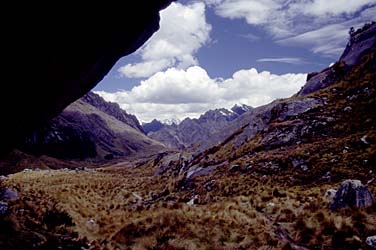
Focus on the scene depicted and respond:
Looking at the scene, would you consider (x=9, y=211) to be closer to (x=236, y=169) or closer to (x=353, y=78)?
(x=236, y=169)

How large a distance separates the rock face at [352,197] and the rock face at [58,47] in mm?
15083

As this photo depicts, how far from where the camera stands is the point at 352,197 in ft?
71.4

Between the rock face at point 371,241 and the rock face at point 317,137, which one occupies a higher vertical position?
the rock face at point 317,137

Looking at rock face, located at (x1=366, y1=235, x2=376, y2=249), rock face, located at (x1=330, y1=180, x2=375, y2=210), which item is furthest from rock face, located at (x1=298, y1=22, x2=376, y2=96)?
rock face, located at (x1=366, y1=235, x2=376, y2=249)

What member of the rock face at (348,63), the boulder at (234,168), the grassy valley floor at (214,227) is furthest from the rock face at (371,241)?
the rock face at (348,63)

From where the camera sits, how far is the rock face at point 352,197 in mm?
21094

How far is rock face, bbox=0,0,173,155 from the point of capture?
1298 cm

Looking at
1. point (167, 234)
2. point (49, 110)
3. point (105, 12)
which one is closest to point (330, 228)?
point (167, 234)

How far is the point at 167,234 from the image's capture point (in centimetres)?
2020

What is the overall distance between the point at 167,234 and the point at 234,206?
330 inches

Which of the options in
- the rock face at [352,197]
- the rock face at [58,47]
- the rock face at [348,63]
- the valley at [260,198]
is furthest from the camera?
the rock face at [348,63]

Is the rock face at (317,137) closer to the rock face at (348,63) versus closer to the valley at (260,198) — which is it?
the valley at (260,198)

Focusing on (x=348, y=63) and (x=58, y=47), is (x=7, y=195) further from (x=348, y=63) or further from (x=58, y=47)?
(x=348, y=63)

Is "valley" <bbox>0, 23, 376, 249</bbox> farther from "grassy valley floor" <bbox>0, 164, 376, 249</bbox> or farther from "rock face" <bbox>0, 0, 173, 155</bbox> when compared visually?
"rock face" <bbox>0, 0, 173, 155</bbox>
